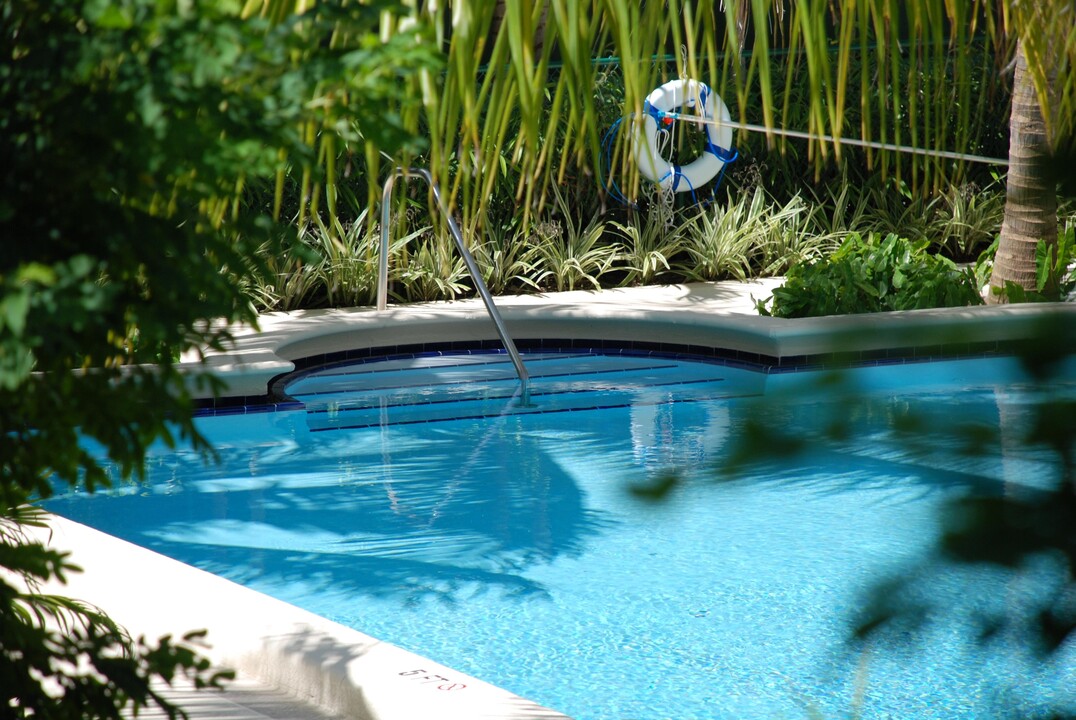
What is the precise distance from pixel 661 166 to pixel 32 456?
30.5 ft

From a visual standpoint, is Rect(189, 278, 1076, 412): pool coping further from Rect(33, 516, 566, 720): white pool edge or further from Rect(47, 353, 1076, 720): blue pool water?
Rect(33, 516, 566, 720): white pool edge

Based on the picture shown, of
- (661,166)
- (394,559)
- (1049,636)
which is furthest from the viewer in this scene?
(661,166)

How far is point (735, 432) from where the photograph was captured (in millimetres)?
644

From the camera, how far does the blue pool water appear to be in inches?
147

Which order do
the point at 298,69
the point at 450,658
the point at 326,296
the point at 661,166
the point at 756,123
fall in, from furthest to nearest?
1. the point at 756,123
2. the point at 661,166
3. the point at 326,296
4. the point at 450,658
5. the point at 298,69

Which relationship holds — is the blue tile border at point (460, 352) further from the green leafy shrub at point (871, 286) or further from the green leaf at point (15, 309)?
the green leaf at point (15, 309)

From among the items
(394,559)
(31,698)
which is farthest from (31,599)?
(394,559)

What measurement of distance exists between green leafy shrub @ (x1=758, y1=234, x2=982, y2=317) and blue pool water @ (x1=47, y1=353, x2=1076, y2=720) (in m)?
0.83

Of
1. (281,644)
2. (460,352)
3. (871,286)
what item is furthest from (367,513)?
(871,286)

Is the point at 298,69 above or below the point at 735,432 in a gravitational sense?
above

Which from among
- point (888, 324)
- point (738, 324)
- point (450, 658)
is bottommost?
point (450, 658)

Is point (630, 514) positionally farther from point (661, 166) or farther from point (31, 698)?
point (661, 166)

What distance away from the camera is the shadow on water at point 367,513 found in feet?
15.3

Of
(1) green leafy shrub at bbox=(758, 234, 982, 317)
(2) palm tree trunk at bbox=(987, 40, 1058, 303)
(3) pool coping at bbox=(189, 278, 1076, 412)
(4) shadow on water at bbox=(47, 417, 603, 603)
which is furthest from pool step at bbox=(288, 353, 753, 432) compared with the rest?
(2) palm tree trunk at bbox=(987, 40, 1058, 303)
